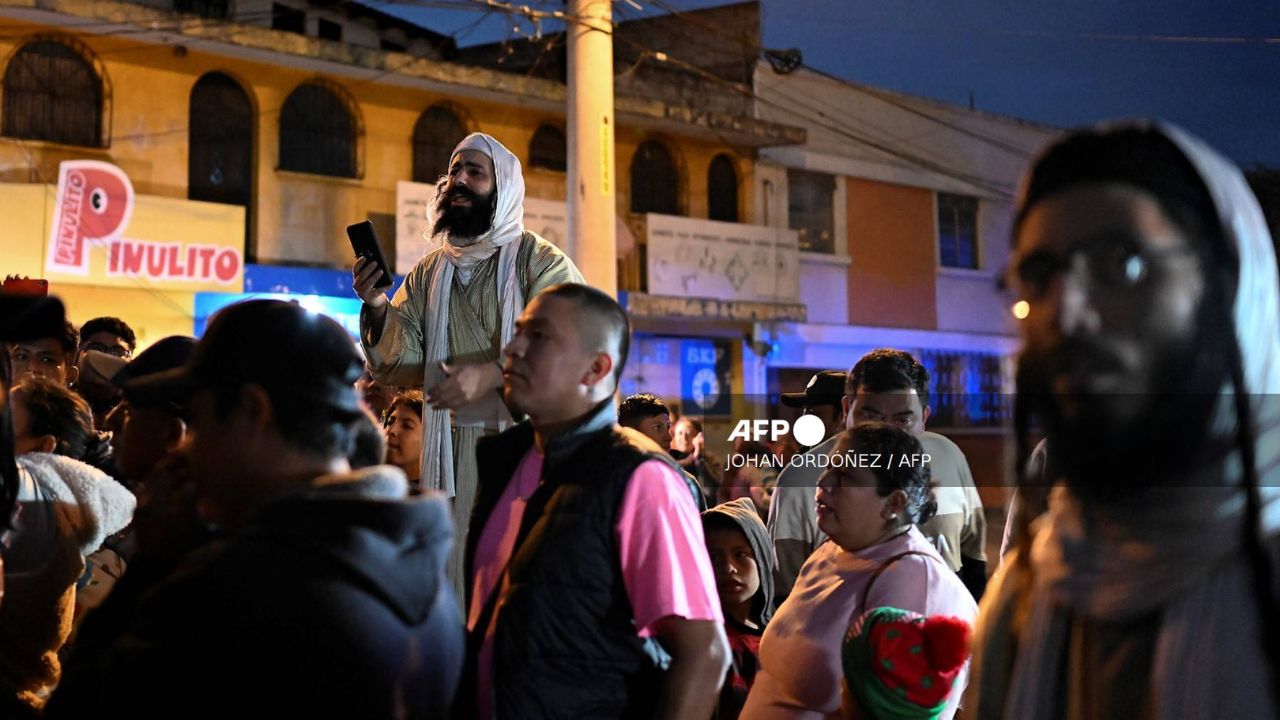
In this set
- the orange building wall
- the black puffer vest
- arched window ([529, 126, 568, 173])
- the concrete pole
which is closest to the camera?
the black puffer vest

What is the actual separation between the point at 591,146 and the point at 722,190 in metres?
10.3

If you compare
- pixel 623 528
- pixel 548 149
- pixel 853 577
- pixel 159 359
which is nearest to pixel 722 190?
pixel 548 149

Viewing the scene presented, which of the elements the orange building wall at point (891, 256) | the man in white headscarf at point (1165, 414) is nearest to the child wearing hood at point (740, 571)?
the man in white headscarf at point (1165, 414)

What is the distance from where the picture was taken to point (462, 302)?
438 cm

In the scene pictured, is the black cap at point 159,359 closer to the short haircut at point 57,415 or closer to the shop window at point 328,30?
the short haircut at point 57,415

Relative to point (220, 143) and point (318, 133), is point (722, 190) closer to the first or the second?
point (318, 133)

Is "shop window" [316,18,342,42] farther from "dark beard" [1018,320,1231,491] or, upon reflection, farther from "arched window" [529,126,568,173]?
"dark beard" [1018,320,1231,491]

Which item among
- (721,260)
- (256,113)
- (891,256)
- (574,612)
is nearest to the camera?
(574,612)

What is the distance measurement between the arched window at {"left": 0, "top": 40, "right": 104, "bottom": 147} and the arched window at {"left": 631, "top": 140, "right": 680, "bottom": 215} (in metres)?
8.80

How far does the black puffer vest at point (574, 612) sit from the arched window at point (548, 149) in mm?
16713

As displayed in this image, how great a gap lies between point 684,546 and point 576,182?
914 cm

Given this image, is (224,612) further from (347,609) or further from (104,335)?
(104,335)

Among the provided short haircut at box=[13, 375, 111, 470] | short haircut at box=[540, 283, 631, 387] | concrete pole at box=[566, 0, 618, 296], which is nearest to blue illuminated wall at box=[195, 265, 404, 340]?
concrete pole at box=[566, 0, 618, 296]

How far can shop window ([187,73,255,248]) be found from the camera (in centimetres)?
1603
